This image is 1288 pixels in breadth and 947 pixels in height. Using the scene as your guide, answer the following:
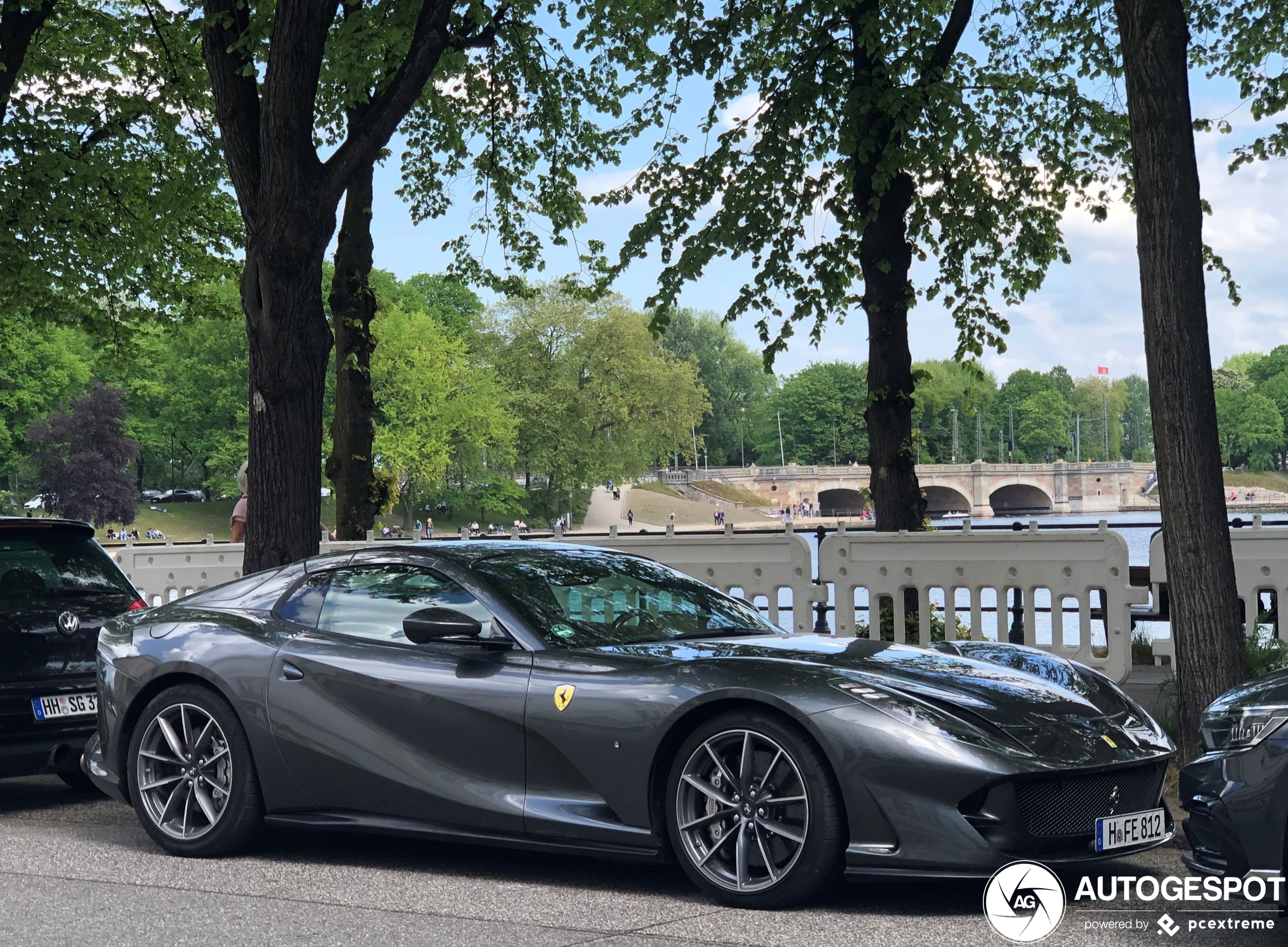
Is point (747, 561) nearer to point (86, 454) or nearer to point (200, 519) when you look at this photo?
point (86, 454)

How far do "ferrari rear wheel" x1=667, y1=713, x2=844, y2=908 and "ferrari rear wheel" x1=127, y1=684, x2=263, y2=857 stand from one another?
218 centimetres

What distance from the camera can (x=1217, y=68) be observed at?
15.7 metres

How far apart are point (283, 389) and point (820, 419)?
12145 centimetres

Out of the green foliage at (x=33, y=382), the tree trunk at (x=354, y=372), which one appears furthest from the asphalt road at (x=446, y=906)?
the green foliage at (x=33, y=382)

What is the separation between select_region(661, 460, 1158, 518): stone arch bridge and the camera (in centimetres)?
11481

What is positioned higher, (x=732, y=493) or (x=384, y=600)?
(x=384, y=600)

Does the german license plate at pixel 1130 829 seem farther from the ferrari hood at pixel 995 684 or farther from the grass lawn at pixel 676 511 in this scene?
the grass lawn at pixel 676 511

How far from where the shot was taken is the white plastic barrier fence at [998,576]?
414 inches

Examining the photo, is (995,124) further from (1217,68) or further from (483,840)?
(483,840)

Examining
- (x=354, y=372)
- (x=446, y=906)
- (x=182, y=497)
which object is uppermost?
(x=354, y=372)

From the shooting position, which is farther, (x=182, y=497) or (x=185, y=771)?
(x=182, y=497)

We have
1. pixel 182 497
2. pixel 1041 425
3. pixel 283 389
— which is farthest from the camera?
pixel 1041 425

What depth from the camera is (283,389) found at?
10281mm

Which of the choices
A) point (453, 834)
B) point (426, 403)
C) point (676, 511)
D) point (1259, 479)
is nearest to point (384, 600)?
point (453, 834)
